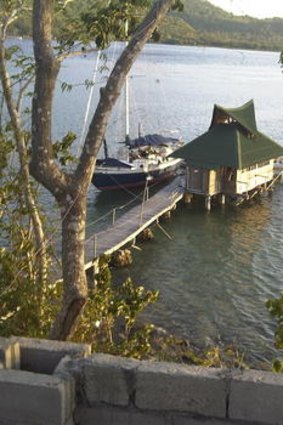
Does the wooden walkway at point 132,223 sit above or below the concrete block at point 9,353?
below

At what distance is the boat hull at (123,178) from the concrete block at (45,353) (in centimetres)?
3417

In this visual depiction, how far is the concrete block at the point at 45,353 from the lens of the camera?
20.9ft

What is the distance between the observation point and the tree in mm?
7234

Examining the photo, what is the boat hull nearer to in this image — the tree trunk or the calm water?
the calm water

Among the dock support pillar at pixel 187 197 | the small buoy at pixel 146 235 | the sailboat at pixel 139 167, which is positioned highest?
the sailboat at pixel 139 167

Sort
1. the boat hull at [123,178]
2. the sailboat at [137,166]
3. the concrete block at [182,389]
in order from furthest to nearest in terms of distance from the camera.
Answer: the sailboat at [137,166]
the boat hull at [123,178]
the concrete block at [182,389]

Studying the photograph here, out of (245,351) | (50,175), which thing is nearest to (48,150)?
(50,175)

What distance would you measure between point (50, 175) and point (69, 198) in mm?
383

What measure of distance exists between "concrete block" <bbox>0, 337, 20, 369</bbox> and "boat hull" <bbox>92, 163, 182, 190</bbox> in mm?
34213

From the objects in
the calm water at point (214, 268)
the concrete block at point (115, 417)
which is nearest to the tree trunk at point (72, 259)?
the concrete block at point (115, 417)

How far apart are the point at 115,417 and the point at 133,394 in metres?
0.31

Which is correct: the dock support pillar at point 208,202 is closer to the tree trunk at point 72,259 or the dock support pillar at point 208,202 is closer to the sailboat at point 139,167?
the sailboat at point 139,167

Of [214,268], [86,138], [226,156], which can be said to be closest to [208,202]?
[226,156]

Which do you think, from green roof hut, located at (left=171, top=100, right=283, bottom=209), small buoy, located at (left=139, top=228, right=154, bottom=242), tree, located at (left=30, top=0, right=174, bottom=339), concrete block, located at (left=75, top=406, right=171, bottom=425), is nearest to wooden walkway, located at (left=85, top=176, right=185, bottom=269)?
small buoy, located at (left=139, top=228, right=154, bottom=242)
